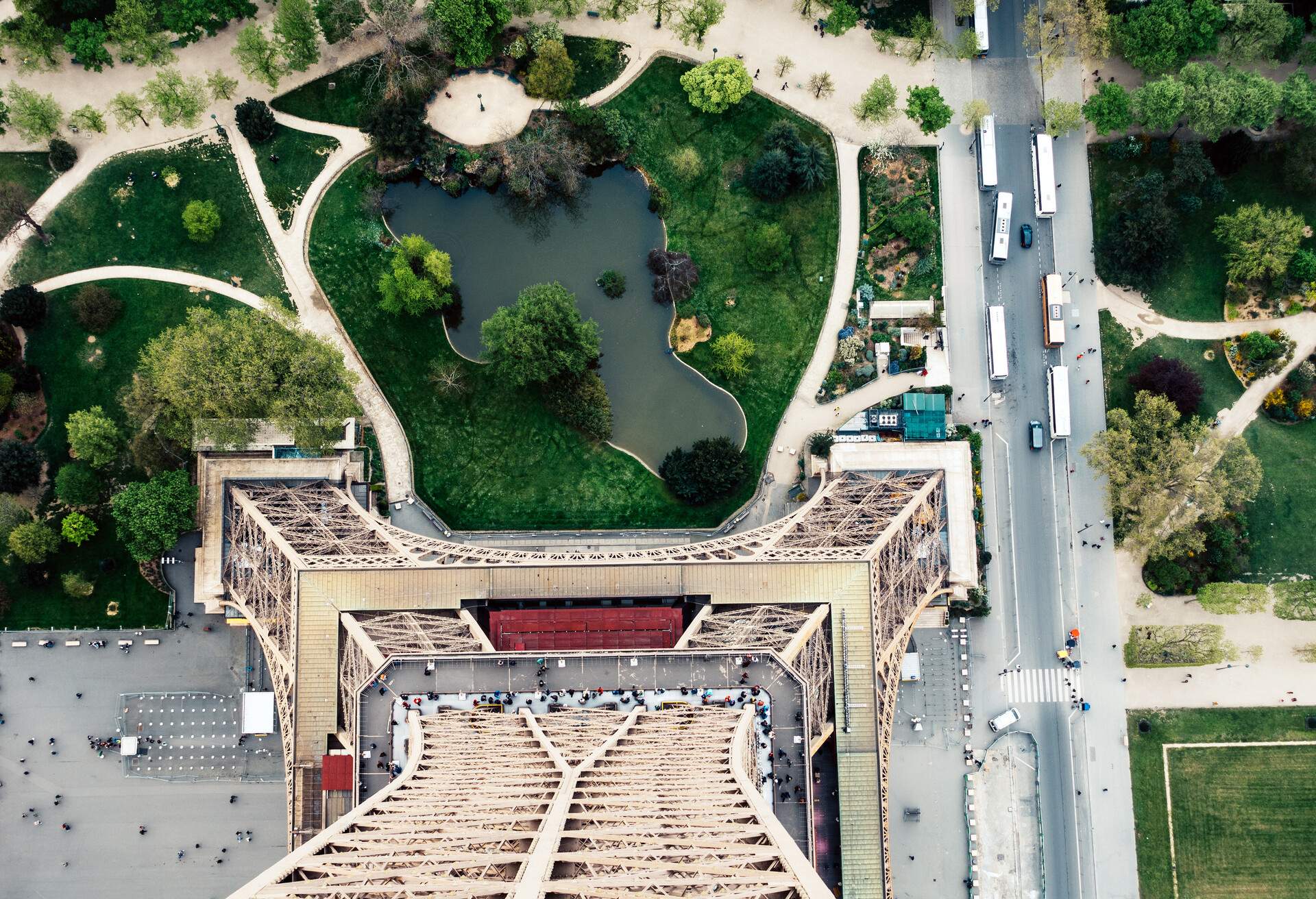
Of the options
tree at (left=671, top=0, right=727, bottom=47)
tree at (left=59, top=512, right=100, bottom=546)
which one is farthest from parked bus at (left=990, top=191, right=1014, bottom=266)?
tree at (left=59, top=512, right=100, bottom=546)

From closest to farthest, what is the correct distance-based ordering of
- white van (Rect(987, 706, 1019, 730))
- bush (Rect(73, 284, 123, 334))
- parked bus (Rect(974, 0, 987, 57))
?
bush (Rect(73, 284, 123, 334)), white van (Rect(987, 706, 1019, 730)), parked bus (Rect(974, 0, 987, 57))

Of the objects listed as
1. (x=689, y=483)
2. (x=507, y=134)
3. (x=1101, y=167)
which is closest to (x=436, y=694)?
(x=689, y=483)

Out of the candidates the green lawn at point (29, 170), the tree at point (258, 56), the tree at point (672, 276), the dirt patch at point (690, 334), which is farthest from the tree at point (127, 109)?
the dirt patch at point (690, 334)

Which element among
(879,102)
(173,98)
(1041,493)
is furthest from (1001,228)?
(173,98)

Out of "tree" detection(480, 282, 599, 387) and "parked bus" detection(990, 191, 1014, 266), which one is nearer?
"tree" detection(480, 282, 599, 387)

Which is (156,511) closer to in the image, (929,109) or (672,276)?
(672,276)

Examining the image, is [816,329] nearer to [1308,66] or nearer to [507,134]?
[507,134]

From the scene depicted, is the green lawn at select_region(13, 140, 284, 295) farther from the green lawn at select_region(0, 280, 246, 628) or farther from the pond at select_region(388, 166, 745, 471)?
the pond at select_region(388, 166, 745, 471)
